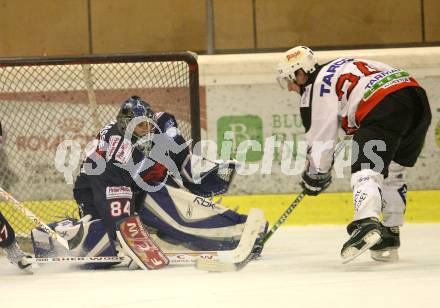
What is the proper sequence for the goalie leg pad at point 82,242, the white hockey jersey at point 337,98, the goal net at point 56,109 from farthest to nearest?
1. the goal net at point 56,109
2. the goalie leg pad at point 82,242
3. the white hockey jersey at point 337,98

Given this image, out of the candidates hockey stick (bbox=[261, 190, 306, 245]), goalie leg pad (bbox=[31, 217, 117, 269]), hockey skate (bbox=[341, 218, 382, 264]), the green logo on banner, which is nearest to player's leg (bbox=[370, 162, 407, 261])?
A: hockey stick (bbox=[261, 190, 306, 245])

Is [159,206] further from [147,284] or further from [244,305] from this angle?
[244,305]

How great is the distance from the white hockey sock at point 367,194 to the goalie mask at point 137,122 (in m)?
0.97

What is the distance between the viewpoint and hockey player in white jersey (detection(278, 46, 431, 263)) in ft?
13.4

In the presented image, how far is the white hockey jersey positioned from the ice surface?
52 centimetres

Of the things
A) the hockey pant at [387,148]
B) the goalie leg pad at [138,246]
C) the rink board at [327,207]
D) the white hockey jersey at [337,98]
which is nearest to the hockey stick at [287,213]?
the white hockey jersey at [337,98]

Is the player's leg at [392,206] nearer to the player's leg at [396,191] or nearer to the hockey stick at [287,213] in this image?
the player's leg at [396,191]

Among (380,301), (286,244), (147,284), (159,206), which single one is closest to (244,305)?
(380,301)

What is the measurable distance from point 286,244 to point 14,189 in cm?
155

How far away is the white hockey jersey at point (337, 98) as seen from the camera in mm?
4223

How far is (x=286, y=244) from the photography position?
17.3 ft

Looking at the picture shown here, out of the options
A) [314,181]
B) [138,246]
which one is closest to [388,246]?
[314,181]

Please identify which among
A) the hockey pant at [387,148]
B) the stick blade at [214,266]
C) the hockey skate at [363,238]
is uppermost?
the hockey pant at [387,148]

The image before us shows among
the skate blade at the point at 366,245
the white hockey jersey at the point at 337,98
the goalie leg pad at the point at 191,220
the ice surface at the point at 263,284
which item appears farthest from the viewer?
the goalie leg pad at the point at 191,220
